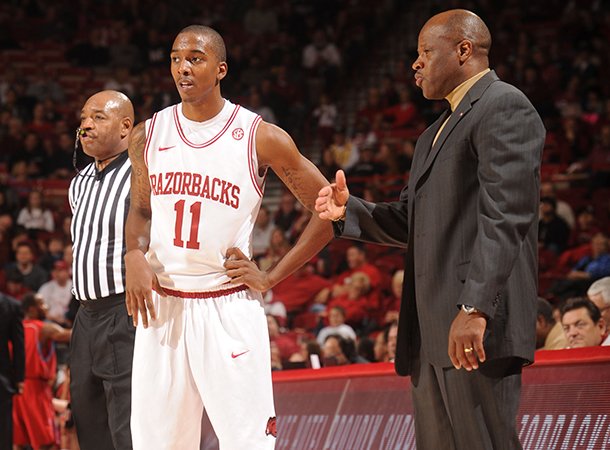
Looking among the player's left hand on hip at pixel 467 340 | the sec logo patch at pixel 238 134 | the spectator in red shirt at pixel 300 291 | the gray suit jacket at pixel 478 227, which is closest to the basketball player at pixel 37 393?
the spectator in red shirt at pixel 300 291

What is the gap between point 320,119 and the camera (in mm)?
16453

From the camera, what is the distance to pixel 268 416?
3.84m

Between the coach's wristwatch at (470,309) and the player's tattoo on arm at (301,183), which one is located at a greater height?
the player's tattoo on arm at (301,183)

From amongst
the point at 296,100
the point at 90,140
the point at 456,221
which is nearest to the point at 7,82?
the point at 296,100

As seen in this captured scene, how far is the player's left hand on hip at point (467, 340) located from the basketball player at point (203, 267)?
1019mm

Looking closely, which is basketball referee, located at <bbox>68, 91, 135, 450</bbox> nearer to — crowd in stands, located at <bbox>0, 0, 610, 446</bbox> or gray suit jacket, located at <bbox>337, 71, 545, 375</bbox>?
gray suit jacket, located at <bbox>337, 71, 545, 375</bbox>

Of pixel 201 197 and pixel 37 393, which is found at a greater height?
pixel 201 197

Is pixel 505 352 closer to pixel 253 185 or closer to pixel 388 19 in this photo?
pixel 253 185

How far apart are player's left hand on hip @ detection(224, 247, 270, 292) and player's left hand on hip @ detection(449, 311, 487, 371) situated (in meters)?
1.05

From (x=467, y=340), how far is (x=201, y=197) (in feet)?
4.41

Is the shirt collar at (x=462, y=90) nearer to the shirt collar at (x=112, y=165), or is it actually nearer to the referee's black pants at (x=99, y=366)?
the referee's black pants at (x=99, y=366)

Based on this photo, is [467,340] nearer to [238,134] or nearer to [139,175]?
[238,134]

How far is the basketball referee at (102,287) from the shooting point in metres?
4.76

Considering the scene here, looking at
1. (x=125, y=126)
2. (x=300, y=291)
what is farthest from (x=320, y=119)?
(x=125, y=126)
